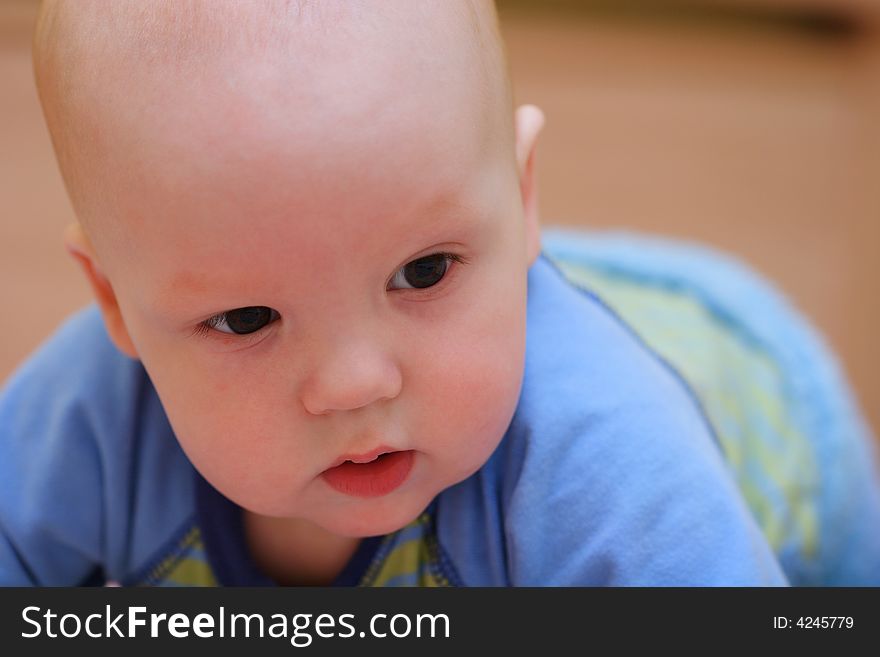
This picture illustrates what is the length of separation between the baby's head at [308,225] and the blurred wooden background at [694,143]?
849 millimetres

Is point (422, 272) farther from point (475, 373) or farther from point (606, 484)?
point (606, 484)

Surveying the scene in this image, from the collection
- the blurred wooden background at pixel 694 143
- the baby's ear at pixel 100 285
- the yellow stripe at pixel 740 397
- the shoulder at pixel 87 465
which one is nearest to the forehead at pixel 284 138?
the baby's ear at pixel 100 285

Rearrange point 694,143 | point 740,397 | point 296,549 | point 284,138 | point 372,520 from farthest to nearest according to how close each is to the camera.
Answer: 1. point 694,143
2. point 740,397
3. point 296,549
4. point 372,520
5. point 284,138

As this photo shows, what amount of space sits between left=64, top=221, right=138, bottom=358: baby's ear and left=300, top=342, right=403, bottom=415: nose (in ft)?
0.52

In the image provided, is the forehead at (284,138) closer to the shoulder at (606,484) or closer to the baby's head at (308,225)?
the baby's head at (308,225)

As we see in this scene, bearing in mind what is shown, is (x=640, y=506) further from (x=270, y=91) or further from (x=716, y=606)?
(x=270, y=91)

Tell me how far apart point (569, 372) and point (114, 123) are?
12.0 inches

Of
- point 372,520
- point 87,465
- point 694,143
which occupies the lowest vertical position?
point 372,520

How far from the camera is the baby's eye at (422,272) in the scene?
589 millimetres

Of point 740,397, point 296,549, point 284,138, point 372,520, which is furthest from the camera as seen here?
point 740,397

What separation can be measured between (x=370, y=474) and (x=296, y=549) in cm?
17

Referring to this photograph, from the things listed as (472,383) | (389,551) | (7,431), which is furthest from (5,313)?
(472,383)

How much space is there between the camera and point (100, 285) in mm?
680

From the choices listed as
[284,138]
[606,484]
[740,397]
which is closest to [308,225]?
[284,138]
